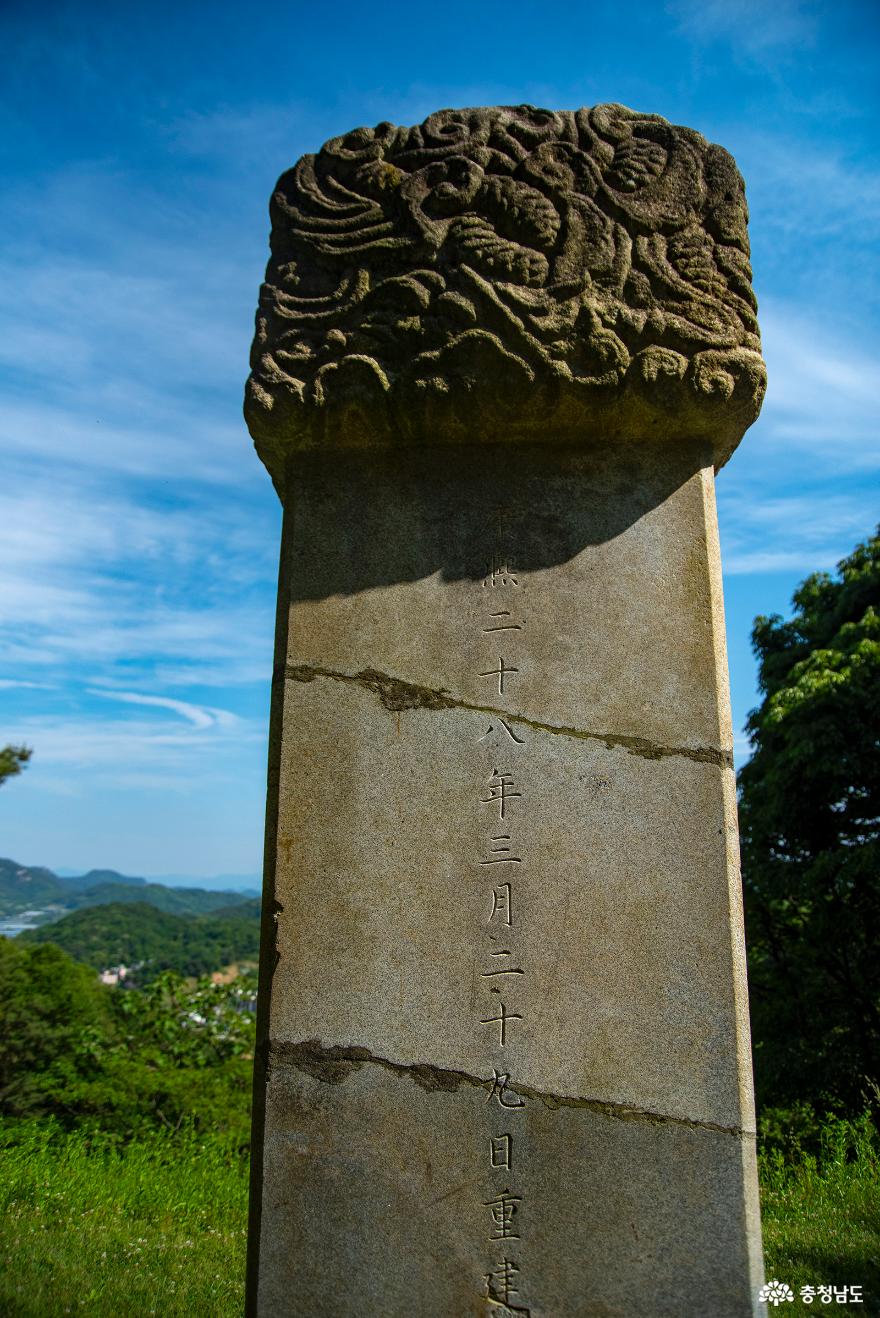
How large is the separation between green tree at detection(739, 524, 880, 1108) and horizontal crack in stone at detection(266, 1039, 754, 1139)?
303 inches

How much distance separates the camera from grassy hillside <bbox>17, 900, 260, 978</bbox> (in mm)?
25545

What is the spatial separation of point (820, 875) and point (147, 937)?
27014 mm

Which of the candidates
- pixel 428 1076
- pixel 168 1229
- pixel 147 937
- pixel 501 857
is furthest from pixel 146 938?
pixel 501 857

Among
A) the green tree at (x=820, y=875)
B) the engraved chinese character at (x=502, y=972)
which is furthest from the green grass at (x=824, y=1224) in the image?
the green tree at (x=820, y=875)

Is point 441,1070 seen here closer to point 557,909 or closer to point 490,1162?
point 490,1162

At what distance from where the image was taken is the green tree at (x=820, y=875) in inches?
352

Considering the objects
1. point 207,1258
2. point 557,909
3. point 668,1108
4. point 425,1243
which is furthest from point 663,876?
point 207,1258

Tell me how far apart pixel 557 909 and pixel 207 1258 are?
9.17 feet

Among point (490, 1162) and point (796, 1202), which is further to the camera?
point (796, 1202)

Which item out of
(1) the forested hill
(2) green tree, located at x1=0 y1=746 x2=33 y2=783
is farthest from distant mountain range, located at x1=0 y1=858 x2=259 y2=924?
(2) green tree, located at x1=0 y1=746 x2=33 y2=783

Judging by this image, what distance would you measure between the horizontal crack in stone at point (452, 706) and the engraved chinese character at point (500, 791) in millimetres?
131

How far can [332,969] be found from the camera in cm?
208

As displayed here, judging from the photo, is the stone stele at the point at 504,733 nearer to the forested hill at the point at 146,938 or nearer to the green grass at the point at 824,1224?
the green grass at the point at 824,1224

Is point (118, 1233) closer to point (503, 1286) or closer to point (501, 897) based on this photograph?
point (503, 1286)
